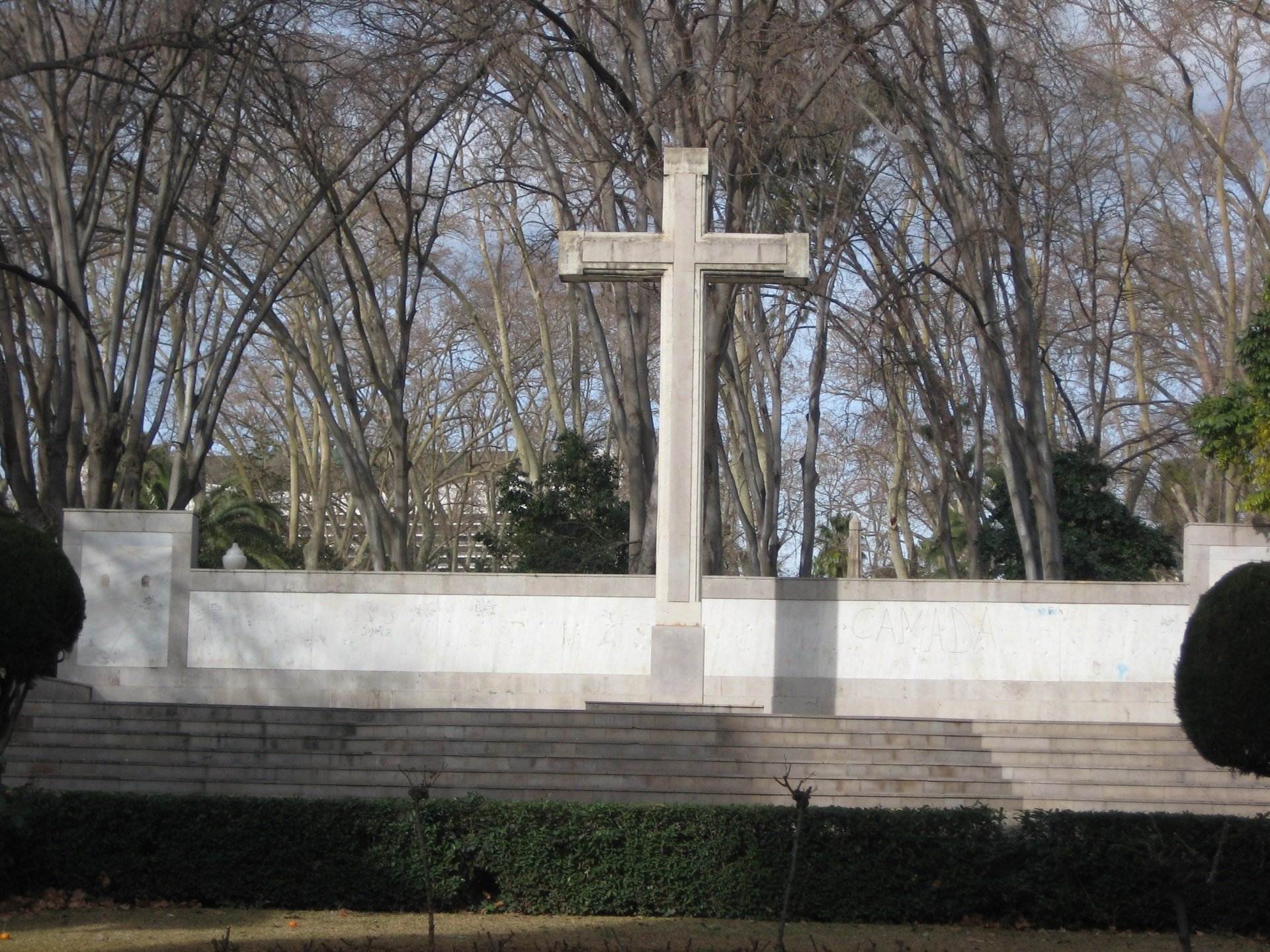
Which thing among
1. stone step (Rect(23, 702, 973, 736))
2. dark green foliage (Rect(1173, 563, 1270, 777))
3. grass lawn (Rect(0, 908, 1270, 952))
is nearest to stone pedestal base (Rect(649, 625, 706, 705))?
stone step (Rect(23, 702, 973, 736))

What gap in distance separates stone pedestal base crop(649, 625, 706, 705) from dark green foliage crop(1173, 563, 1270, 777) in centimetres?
694

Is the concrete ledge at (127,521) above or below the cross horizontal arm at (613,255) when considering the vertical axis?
below

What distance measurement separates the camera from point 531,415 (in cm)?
4219

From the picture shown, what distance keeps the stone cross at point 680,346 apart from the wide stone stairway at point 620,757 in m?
1.26

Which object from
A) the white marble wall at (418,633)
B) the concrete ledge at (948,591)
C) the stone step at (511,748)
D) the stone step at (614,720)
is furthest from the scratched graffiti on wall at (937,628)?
the stone step at (511,748)

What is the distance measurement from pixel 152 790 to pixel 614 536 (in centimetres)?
1241

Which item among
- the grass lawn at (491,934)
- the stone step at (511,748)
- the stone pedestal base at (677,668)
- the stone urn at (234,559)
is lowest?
the grass lawn at (491,934)

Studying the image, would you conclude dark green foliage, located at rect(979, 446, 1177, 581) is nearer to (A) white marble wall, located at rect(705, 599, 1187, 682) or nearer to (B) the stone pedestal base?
(A) white marble wall, located at rect(705, 599, 1187, 682)

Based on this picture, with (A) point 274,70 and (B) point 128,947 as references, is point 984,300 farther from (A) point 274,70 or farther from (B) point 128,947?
(B) point 128,947

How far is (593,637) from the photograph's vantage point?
19.7 m

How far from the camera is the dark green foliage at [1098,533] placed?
82.8 feet

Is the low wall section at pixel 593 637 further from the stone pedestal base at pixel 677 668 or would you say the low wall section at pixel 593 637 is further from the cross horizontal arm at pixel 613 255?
the cross horizontal arm at pixel 613 255

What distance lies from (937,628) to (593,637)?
459 centimetres

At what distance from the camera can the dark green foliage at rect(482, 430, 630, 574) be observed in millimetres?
25484
